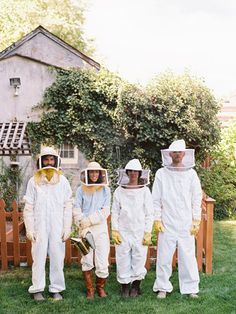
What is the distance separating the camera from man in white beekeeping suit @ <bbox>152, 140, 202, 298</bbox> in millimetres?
5004

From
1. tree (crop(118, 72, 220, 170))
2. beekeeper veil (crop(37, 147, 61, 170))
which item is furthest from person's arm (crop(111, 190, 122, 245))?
tree (crop(118, 72, 220, 170))

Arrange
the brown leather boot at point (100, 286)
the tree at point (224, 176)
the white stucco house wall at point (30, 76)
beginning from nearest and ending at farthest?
1. the brown leather boot at point (100, 286)
2. the tree at point (224, 176)
3. the white stucco house wall at point (30, 76)

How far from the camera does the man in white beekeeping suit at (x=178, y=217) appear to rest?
5.00 m

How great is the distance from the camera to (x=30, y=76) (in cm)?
1218

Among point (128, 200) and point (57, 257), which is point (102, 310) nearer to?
point (57, 257)

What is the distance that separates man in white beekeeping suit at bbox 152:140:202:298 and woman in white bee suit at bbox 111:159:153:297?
17cm

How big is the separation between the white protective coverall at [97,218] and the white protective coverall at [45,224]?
18 centimetres

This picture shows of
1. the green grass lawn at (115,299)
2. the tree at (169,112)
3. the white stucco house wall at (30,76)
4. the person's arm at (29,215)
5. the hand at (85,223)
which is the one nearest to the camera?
the green grass lawn at (115,299)

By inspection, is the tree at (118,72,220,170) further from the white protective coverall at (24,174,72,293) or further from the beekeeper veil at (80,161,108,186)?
the white protective coverall at (24,174,72,293)

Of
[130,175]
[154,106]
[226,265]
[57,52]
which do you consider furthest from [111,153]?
[130,175]

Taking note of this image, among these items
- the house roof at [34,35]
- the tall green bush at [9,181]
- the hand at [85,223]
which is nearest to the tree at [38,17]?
the house roof at [34,35]

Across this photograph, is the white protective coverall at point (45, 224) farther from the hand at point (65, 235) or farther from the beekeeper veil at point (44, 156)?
the beekeeper veil at point (44, 156)

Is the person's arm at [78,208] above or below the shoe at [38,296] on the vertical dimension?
above

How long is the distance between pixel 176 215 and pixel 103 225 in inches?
36.9
